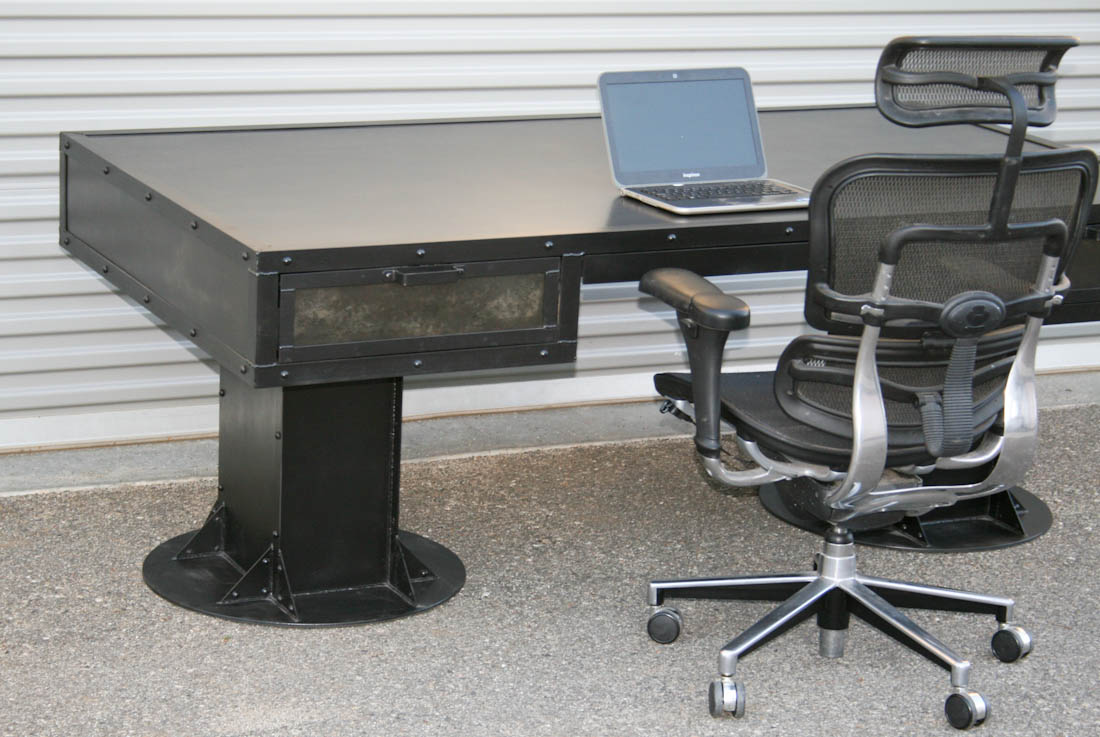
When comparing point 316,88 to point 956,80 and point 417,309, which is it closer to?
point 417,309

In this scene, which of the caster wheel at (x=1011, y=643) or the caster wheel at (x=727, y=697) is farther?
the caster wheel at (x=1011, y=643)

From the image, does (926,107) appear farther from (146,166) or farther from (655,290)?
(146,166)

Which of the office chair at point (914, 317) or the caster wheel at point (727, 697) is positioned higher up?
the office chair at point (914, 317)

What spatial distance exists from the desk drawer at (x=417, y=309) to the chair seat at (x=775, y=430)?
0.90 feet

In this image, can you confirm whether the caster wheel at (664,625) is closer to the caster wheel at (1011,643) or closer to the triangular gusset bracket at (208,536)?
the caster wheel at (1011,643)

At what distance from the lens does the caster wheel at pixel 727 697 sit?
2.77 metres

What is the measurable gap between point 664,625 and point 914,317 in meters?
0.83

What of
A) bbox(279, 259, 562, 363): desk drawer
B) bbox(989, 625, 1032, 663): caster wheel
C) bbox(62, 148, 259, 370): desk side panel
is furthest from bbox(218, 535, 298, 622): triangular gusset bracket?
bbox(989, 625, 1032, 663): caster wheel

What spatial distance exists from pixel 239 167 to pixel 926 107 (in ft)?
4.41

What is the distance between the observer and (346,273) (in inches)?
100

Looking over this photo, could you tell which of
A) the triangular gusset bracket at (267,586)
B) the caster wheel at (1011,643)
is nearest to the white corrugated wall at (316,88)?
the triangular gusset bracket at (267,586)

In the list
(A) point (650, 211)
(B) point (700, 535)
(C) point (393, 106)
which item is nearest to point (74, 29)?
(C) point (393, 106)

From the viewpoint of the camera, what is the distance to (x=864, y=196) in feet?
8.24

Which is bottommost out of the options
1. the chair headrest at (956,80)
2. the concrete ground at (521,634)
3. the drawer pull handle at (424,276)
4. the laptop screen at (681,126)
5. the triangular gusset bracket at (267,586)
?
the concrete ground at (521,634)
